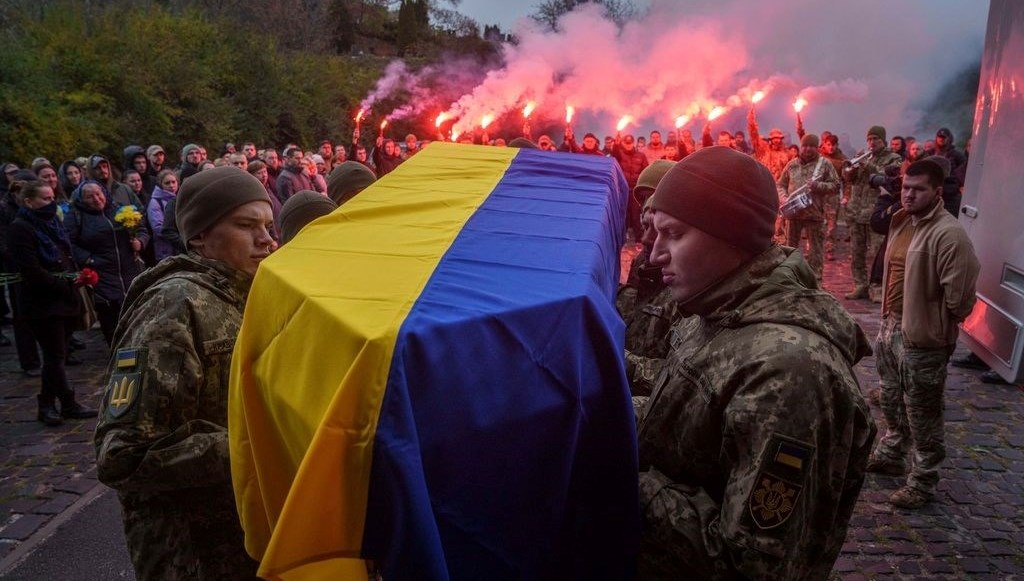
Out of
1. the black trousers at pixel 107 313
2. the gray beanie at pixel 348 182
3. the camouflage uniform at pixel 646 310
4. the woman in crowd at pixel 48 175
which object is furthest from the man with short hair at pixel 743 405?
the woman in crowd at pixel 48 175

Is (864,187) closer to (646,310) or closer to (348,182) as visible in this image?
(646,310)

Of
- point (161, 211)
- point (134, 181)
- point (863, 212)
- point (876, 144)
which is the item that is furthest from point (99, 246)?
point (876, 144)

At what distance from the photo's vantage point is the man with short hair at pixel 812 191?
32.0 feet

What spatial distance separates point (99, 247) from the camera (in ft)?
21.6

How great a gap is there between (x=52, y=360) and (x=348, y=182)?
128 inches

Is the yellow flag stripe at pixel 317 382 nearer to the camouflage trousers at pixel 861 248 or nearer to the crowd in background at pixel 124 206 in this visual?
the crowd in background at pixel 124 206

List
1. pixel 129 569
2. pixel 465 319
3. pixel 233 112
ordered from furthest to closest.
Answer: pixel 233 112, pixel 129 569, pixel 465 319

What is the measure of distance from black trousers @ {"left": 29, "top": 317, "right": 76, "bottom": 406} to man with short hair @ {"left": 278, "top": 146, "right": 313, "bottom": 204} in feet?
12.3

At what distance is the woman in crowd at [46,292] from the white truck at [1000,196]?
8047 millimetres

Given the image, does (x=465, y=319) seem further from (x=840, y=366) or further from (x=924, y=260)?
(x=924, y=260)

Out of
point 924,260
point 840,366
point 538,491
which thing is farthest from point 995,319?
point 538,491

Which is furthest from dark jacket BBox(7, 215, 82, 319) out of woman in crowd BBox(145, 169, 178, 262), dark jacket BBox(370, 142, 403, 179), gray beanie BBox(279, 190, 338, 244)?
dark jacket BBox(370, 142, 403, 179)

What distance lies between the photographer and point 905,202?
443cm

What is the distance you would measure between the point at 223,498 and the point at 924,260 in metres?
4.24
